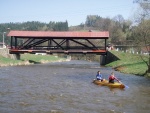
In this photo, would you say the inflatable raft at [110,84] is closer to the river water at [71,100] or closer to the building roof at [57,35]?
the river water at [71,100]

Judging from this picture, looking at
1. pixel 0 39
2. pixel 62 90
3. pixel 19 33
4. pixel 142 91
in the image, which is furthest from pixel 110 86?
pixel 0 39

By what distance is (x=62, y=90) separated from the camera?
20641mm

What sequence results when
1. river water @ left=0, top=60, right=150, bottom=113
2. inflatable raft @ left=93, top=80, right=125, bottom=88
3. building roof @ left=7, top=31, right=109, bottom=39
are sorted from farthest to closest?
building roof @ left=7, top=31, right=109, bottom=39, inflatable raft @ left=93, top=80, right=125, bottom=88, river water @ left=0, top=60, right=150, bottom=113

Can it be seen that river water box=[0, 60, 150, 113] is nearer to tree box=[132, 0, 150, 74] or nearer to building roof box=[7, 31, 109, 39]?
tree box=[132, 0, 150, 74]

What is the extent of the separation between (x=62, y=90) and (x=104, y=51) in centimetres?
3362

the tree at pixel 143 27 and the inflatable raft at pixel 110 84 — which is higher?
the tree at pixel 143 27

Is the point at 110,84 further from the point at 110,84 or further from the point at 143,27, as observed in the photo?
the point at 143,27

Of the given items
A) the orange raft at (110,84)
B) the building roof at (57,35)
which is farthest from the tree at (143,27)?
the building roof at (57,35)

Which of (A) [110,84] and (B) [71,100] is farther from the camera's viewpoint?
(A) [110,84]

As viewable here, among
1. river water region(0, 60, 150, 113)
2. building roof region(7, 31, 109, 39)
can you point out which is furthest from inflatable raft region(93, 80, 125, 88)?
building roof region(7, 31, 109, 39)

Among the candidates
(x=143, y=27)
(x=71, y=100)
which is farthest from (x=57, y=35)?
(x=71, y=100)

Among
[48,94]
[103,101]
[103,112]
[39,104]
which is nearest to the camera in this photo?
[103,112]

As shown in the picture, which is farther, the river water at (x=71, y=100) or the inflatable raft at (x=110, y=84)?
the inflatable raft at (x=110, y=84)

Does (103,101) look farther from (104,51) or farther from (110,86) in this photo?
Answer: (104,51)
